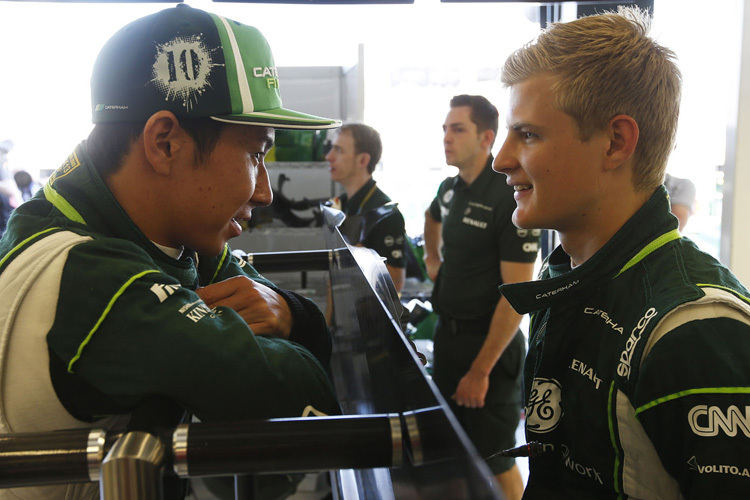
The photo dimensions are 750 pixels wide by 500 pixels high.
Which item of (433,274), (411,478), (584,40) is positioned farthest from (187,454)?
(433,274)

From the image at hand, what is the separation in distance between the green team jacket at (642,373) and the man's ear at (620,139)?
8 cm

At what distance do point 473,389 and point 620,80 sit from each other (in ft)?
5.98

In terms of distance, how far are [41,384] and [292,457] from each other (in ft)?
1.02

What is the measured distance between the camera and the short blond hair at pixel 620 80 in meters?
0.92

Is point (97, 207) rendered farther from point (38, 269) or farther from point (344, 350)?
point (344, 350)

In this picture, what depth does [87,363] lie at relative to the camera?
628 millimetres

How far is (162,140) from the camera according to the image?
781 millimetres

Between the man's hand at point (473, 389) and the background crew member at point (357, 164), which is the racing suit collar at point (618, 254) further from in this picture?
the background crew member at point (357, 164)

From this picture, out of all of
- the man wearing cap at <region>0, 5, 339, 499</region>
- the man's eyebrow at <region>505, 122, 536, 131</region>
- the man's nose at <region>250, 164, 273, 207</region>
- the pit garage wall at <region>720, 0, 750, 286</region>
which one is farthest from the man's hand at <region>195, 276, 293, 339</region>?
the pit garage wall at <region>720, 0, 750, 286</region>

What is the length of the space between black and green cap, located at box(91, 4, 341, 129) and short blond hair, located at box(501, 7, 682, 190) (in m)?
0.47

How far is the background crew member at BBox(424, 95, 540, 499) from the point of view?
8.10 ft

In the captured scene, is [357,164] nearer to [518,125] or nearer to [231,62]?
[518,125]

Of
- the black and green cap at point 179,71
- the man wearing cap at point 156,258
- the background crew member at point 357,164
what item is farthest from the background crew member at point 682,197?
the black and green cap at point 179,71

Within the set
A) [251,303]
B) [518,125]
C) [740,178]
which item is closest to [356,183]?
[740,178]
